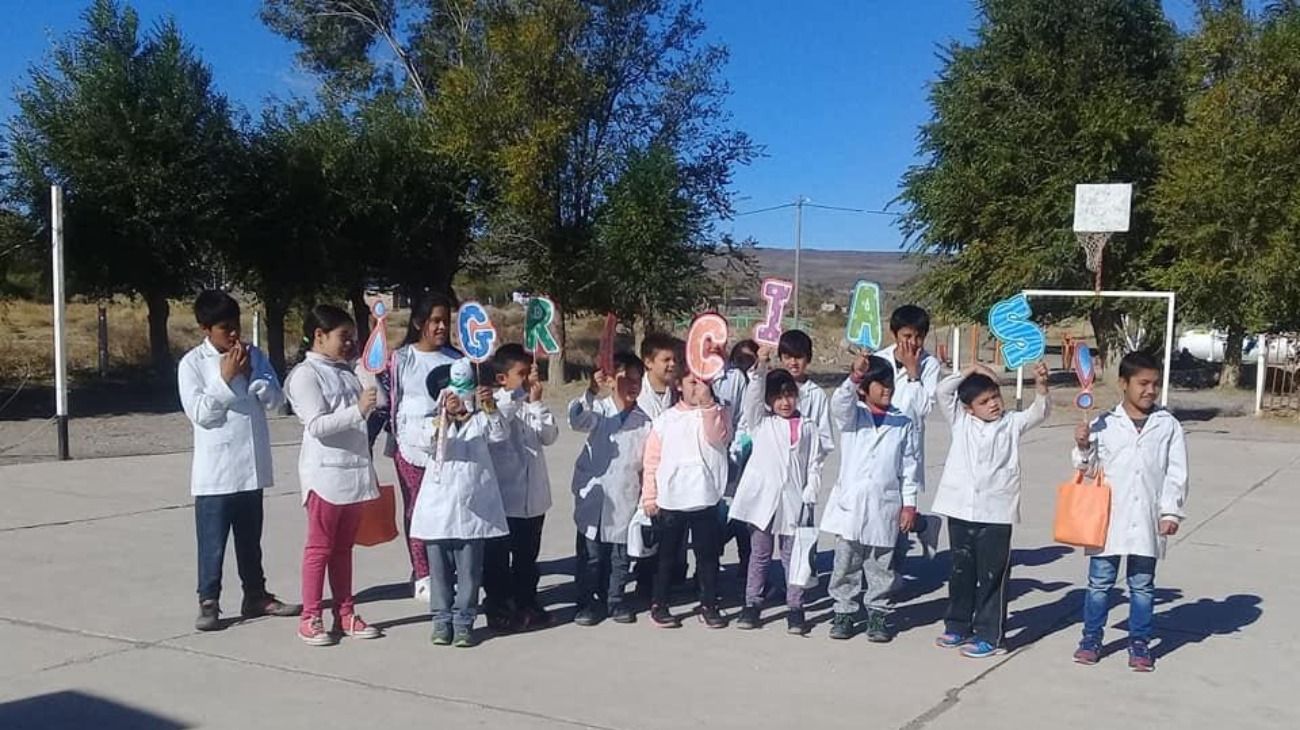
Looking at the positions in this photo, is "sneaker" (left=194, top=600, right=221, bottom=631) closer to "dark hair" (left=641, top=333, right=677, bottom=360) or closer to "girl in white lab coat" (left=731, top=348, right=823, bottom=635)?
"dark hair" (left=641, top=333, right=677, bottom=360)

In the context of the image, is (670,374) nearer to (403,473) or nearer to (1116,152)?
(403,473)

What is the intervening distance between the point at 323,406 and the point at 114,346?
2348 centimetres

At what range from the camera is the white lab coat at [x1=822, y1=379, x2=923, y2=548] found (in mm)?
5762

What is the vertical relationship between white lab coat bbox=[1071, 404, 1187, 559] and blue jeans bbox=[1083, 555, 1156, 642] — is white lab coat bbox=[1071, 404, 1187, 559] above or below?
above

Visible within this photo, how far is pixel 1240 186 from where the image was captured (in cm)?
2033

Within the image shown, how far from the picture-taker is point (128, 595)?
6582mm

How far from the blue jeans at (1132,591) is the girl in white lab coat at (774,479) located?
54.3 inches

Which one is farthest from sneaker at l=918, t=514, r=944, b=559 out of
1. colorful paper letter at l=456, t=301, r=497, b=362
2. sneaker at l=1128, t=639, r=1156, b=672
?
colorful paper letter at l=456, t=301, r=497, b=362

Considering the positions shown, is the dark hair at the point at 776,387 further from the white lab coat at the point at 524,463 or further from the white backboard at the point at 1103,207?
the white backboard at the point at 1103,207

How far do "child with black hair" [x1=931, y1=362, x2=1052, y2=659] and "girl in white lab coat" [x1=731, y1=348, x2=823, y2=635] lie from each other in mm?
706

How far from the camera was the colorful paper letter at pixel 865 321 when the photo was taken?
6.10 meters

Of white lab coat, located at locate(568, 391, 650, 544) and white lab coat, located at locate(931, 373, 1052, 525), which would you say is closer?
white lab coat, located at locate(931, 373, 1052, 525)

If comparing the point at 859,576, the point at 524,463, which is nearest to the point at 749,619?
the point at 859,576

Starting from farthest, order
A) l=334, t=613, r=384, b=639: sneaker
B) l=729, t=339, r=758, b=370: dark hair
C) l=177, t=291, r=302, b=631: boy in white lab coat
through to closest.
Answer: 1. l=729, t=339, r=758, b=370: dark hair
2. l=334, t=613, r=384, b=639: sneaker
3. l=177, t=291, r=302, b=631: boy in white lab coat
